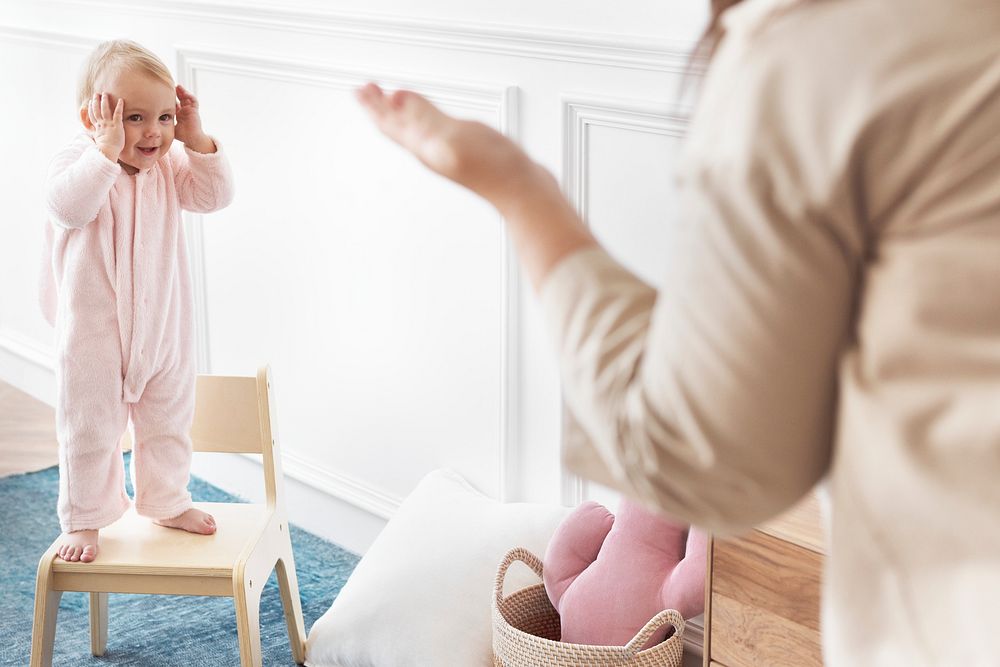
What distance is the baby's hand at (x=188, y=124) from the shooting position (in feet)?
6.36

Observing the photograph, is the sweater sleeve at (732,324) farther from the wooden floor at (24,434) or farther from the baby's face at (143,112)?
the wooden floor at (24,434)

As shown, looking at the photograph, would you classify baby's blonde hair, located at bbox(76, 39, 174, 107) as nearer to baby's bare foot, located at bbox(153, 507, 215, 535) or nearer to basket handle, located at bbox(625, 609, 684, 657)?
baby's bare foot, located at bbox(153, 507, 215, 535)

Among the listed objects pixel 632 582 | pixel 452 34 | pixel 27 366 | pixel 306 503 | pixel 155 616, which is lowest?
pixel 155 616

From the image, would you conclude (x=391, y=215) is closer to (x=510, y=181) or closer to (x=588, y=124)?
(x=588, y=124)

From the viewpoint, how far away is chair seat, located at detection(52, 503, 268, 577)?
1903 mm

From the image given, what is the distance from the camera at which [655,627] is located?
1.71m

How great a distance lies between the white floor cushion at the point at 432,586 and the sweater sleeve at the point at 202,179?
73 cm

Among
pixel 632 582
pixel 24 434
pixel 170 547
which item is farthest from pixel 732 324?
pixel 24 434

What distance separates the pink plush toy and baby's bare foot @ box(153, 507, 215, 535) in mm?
635

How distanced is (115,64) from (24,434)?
1.85 m

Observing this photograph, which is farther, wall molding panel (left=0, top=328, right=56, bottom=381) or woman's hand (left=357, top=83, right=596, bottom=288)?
wall molding panel (left=0, top=328, right=56, bottom=381)

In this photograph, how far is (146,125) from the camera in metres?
1.86

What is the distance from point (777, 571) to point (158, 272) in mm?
1126

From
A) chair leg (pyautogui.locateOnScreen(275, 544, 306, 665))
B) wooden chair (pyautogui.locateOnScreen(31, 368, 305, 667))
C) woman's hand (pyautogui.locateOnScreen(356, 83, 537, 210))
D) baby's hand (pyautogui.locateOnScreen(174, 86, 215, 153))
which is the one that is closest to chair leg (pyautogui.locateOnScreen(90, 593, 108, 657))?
wooden chair (pyautogui.locateOnScreen(31, 368, 305, 667))
